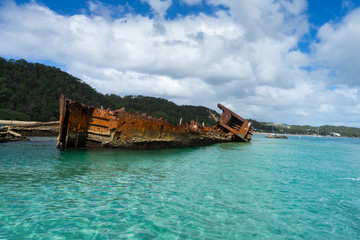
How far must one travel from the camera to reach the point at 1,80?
60594 mm

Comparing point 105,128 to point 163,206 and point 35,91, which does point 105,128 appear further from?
point 35,91

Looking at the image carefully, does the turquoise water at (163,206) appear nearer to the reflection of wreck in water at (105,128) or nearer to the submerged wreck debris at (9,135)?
the reflection of wreck in water at (105,128)

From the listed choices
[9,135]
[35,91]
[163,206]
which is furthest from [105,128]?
[35,91]

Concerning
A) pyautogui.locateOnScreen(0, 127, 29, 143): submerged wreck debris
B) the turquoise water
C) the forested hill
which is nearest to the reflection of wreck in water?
the turquoise water

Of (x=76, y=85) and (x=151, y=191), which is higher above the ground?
(x=76, y=85)

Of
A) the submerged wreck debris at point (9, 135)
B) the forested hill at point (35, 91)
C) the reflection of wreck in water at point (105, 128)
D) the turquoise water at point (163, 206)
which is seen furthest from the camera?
the forested hill at point (35, 91)

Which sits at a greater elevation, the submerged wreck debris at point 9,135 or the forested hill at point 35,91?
the forested hill at point 35,91

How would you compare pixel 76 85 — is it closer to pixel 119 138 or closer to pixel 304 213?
pixel 119 138

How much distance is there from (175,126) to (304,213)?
10.6 meters

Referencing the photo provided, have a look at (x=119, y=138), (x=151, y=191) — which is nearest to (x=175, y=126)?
(x=119, y=138)

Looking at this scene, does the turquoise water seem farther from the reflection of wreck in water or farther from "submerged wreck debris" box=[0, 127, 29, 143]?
"submerged wreck debris" box=[0, 127, 29, 143]

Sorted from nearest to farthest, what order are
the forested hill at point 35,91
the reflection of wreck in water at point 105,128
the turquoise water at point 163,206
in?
the turquoise water at point 163,206
the reflection of wreck in water at point 105,128
the forested hill at point 35,91

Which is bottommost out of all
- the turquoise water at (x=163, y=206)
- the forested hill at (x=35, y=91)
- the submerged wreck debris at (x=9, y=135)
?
the submerged wreck debris at (x=9, y=135)

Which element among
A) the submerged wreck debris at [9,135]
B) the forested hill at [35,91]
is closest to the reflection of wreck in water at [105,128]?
the submerged wreck debris at [9,135]
